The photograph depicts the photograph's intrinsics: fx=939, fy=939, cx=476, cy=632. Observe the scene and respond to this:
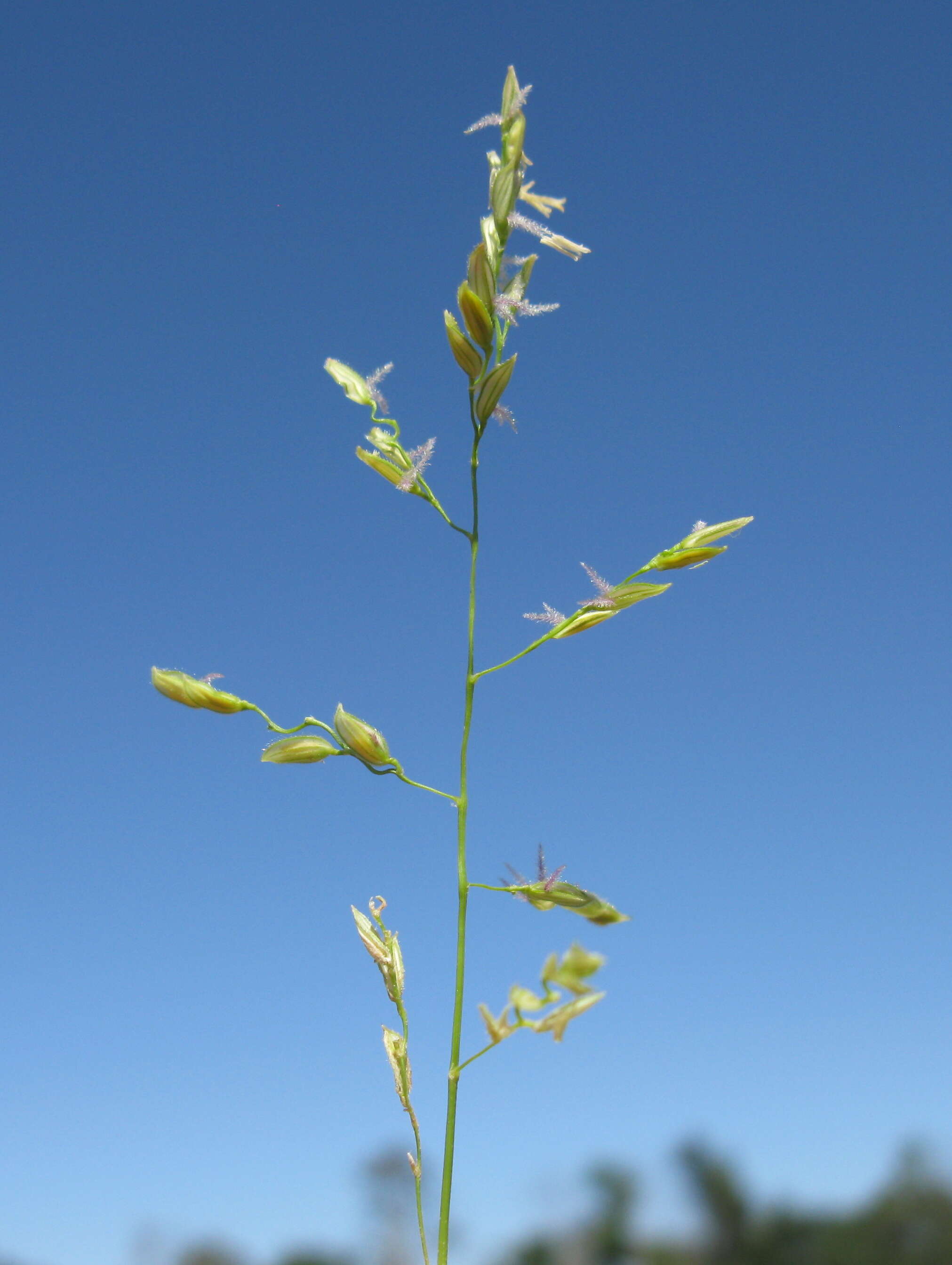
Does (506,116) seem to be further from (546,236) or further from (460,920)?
(460,920)

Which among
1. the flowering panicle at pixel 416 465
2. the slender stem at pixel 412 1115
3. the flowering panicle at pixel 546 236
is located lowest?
the slender stem at pixel 412 1115

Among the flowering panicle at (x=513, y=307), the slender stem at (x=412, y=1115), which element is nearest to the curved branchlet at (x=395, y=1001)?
the slender stem at (x=412, y=1115)

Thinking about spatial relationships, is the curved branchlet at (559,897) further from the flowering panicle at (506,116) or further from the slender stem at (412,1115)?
the flowering panicle at (506,116)

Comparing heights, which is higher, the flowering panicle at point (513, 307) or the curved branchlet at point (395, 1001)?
the flowering panicle at point (513, 307)

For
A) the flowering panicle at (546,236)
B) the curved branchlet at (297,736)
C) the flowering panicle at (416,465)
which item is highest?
the flowering panicle at (546,236)

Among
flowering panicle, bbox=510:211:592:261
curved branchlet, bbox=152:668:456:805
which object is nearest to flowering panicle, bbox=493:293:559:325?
flowering panicle, bbox=510:211:592:261

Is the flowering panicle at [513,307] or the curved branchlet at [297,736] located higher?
the flowering panicle at [513,307]

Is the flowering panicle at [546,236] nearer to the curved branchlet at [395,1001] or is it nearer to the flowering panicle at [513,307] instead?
the flowering panicle at [513,307]

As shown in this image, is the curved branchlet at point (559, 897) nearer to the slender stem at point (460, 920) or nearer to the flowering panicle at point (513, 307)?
the slender stem at point (460, 920)

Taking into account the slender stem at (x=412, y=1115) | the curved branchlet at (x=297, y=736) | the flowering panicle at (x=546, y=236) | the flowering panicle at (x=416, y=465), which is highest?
the flowering panicle at (x=546, y=236)

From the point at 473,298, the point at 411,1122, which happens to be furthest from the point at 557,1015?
the point at 473,298

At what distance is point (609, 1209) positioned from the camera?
41.8ft

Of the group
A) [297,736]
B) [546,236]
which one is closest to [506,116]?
[546,236]

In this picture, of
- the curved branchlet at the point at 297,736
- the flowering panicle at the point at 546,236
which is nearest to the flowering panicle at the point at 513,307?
the flowering panicle at the point at 546,236
